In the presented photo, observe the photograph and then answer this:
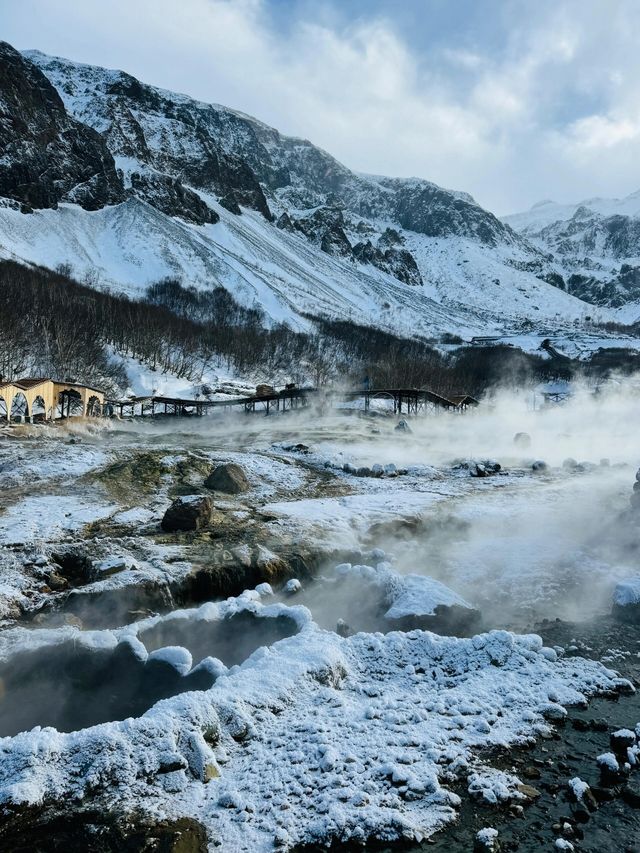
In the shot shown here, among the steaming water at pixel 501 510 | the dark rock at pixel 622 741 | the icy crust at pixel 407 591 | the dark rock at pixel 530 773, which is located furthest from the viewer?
the steaming water at pixel 501 510

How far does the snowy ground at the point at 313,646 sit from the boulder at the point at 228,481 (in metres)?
0.71

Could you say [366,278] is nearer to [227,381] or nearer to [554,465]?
[227,381]

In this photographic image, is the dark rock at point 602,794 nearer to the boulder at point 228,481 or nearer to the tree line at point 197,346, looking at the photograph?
the boulder at point 228,481

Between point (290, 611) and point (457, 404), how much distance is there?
47.5 m

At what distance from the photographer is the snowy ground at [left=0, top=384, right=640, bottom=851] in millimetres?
5055

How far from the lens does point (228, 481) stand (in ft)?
59.4

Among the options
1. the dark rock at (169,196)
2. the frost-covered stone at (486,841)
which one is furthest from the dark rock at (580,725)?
the dark rock at (169,196)

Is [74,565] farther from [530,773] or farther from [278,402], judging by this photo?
[278,402]

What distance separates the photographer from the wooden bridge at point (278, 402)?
49.8 metres

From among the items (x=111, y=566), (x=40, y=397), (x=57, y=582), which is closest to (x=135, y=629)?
(x=111, y=566)

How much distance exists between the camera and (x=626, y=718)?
653 cm

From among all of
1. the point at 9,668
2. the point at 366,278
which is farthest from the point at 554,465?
the point at 366,278

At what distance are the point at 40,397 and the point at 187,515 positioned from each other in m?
29.3

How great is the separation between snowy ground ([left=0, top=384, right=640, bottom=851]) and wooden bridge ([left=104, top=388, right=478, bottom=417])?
28.4 metres
